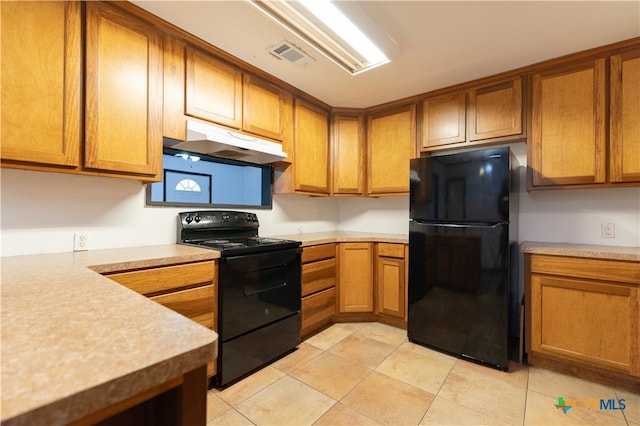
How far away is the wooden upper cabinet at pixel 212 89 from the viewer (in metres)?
2.02

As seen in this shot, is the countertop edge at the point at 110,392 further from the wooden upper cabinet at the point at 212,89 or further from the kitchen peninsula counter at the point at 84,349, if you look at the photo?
the wooden upper cabinet at the point at 212,89

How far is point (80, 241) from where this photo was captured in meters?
1.77

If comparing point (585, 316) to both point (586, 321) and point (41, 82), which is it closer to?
point (586, 321)

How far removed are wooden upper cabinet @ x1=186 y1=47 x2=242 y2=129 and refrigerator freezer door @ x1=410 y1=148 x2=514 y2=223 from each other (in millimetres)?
1556

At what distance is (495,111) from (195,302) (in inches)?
108

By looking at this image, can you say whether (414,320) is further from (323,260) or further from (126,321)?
(126,321)

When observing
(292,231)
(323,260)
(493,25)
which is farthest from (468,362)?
(493,25)

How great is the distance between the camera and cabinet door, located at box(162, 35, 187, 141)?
74.6 inches

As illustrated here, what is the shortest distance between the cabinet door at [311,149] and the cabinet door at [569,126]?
1836 millimetres

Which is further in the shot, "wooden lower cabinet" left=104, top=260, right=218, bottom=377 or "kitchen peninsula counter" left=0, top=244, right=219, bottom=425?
"wooden lower cabinet" left=104, top=260, right=218, bottom=377

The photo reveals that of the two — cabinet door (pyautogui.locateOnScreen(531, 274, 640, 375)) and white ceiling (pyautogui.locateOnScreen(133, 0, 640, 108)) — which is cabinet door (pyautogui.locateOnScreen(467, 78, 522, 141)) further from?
cabinet door (pyautogui.locateOnScreen(531, 274, 640, 375))

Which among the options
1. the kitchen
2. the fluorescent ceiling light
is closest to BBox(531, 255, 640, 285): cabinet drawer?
the kitchen

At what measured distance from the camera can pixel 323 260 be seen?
9.02 ft

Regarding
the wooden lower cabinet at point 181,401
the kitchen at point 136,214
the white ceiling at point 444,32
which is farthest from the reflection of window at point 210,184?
the wooden lower cabinet at point 181,401
